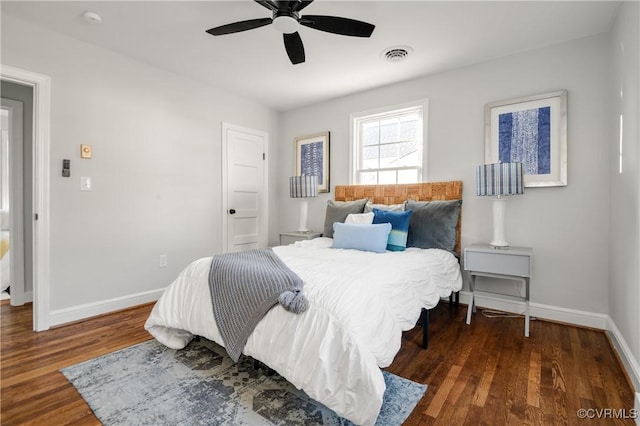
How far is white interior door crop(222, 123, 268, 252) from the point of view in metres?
4.02

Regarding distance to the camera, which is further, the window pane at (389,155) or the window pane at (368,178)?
the window pane at (368,178)

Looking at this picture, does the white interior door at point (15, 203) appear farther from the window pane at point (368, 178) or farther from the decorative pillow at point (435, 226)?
the decorative pillow at point (435, 226)

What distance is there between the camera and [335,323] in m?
1.39

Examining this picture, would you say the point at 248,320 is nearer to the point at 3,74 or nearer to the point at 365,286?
the point at 365,286

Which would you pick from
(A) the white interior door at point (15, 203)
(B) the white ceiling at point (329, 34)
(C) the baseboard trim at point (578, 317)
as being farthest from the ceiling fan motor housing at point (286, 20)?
(A) the white interior door at point (15, 203)

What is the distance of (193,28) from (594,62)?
3.39 m

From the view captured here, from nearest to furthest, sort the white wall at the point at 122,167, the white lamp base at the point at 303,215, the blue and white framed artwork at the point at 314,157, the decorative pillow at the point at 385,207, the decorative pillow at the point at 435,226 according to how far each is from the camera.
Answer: the white wall at the point at 122,167, the decorative pillow at the point at 435,226, the decorative pillow at the point at 385,207, the white lamp base at the point at 303,215, the blue and white framed artwork at the point at 314,157

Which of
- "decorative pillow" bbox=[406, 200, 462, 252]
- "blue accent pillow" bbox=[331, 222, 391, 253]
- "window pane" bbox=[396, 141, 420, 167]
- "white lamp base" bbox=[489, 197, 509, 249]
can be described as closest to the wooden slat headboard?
"decorative pillow" bbox=[406, 200, 462, 252]

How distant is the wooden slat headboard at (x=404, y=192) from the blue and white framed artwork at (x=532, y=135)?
45 centimetres

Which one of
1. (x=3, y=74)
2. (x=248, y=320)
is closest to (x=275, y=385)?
(x=248, y=320)

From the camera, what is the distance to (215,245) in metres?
3.90

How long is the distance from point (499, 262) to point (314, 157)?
2.71m

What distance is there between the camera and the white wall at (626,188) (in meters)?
1.79

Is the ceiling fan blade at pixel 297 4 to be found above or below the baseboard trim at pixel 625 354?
above
